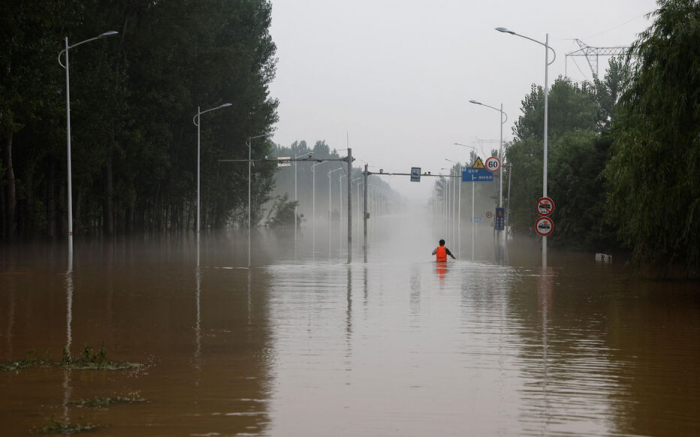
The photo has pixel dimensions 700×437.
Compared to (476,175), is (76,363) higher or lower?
lower

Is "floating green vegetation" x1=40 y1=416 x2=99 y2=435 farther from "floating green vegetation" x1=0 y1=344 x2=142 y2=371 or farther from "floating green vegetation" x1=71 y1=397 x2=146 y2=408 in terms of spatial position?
"floating green vegetation" x1=0 y1=344 x2=142 y2=371

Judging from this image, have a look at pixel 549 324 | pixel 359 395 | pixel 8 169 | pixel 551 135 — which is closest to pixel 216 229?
pixel 551 135

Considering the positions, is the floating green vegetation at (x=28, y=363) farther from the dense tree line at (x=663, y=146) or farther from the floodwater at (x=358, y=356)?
the dense tree line at (x=663, y=146)

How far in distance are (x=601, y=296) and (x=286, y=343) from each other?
38.3ft

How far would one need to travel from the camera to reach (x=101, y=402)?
9086mm

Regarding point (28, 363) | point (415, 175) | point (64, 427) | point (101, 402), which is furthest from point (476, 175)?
point (64, 427)

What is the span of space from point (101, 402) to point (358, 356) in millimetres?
4295

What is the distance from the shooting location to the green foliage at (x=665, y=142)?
21438 millimetres

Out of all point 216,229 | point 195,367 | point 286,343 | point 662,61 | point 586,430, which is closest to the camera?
point 586,430

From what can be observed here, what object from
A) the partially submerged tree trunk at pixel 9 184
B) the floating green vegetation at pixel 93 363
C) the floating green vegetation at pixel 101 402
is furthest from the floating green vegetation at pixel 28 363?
the partially submerged tree trunk at pixel 9 184

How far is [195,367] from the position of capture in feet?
37.2

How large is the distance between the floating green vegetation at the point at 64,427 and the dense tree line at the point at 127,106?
1218 inches

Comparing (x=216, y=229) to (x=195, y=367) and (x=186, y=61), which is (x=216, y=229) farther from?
(x=195, y=367)

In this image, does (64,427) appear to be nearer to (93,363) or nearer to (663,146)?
(93,363)
